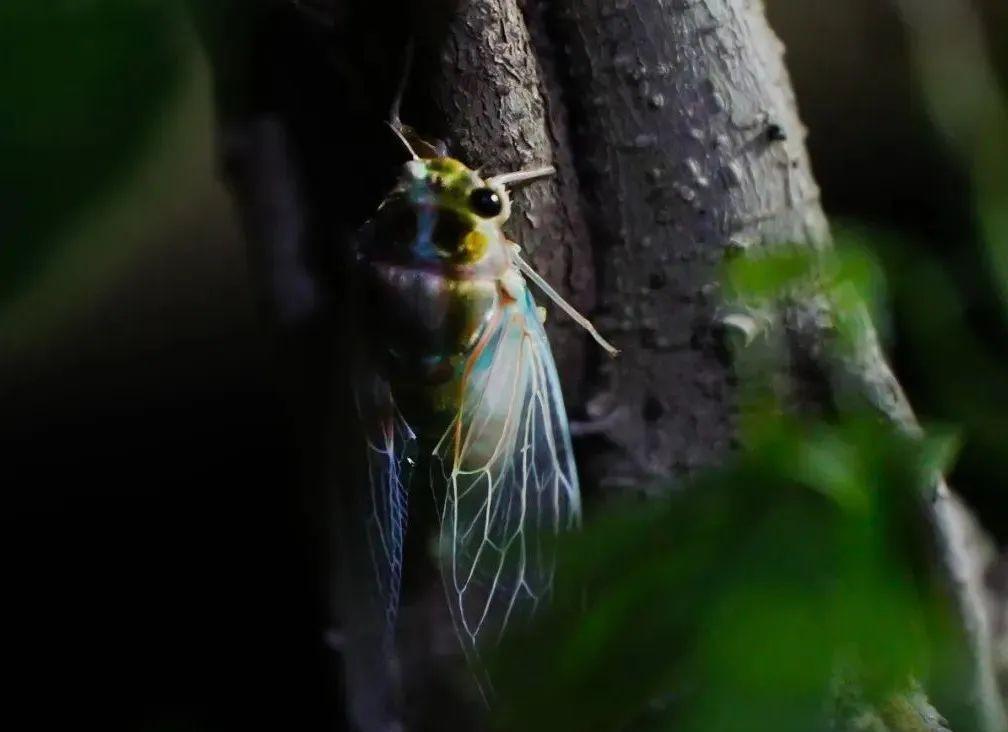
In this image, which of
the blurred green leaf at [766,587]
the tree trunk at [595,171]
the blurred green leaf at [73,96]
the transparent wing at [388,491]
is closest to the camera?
the blurred green leaf at [766,587]

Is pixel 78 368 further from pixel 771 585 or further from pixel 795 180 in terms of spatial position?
pixel 771 585

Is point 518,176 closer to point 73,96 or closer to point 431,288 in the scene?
point 431,288

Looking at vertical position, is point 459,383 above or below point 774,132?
below

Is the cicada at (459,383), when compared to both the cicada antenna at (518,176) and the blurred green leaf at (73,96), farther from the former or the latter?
the blurred green leaf at (73,96)

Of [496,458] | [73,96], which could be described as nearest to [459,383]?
[496,458]

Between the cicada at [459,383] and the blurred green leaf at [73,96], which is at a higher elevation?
the blurred green leaf at [73,96]

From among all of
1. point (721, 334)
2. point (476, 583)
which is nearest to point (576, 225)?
point (721, 334)

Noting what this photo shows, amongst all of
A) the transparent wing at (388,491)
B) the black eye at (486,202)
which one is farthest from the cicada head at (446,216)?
the transparent wing at (388,491)
